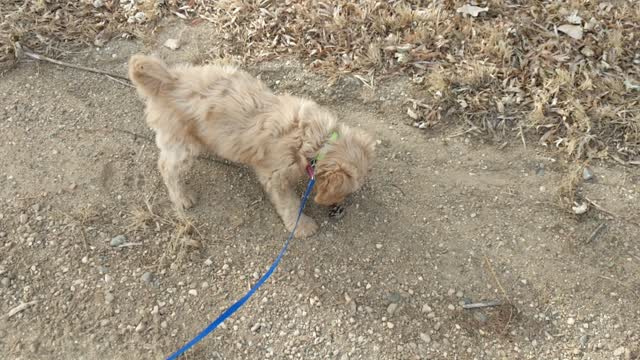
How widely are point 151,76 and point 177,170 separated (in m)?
0.78

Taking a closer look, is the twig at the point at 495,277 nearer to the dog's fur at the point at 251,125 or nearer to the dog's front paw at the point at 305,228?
the dog's fur at the point at 251,125

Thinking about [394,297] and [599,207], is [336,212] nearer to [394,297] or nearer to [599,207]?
[394,297]

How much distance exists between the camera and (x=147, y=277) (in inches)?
149

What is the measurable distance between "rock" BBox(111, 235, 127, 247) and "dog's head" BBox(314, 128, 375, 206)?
1.60 metres

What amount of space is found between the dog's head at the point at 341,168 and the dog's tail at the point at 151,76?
124cm

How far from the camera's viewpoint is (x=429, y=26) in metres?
4.98

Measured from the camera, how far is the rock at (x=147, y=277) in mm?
3775

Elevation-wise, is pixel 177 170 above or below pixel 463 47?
below

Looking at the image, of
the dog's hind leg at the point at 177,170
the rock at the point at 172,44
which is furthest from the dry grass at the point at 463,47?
the dog's hind leg at the point at 177,170

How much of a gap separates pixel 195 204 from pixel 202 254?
1.59 feet

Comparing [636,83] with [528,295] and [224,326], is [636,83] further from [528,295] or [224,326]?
[224,326]

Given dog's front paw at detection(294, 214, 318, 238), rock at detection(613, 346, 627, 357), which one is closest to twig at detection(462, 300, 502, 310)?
rock at detection(613, 346, 627, 357)

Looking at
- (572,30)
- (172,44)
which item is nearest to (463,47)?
(572,30)

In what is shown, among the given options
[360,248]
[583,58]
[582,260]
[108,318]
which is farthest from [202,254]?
[583,58]
